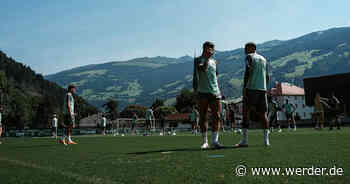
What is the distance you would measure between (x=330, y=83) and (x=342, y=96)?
15.4ft

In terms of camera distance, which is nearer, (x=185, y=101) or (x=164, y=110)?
(x=185, y=101)

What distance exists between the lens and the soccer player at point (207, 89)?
305 inches

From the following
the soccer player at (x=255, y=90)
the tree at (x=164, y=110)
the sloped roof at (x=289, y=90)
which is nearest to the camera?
the soccer player at (x=255, y=90)

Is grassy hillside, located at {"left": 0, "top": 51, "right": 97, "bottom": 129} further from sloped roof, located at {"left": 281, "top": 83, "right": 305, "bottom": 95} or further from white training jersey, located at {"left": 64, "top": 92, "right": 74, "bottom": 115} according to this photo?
sloped roof, located at {"left": 281, "top": 83, "right": 305, "bottom": 95}

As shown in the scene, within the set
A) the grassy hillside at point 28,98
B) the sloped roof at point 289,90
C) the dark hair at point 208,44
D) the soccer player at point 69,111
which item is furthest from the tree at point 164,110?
the dark hair at point 208,44

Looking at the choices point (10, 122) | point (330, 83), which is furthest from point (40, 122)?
point (330, 83)

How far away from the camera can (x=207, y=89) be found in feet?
25.4

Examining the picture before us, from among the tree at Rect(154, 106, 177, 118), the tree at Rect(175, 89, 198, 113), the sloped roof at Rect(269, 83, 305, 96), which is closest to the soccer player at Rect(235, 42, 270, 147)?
the tree at Rect(175, 89, 198, 113)

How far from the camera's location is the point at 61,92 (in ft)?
521

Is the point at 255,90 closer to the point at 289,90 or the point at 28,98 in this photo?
the point at 28,98

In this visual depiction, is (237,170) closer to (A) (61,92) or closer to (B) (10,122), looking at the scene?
(B) (10,122)

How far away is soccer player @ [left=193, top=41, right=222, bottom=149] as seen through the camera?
7.75 meters

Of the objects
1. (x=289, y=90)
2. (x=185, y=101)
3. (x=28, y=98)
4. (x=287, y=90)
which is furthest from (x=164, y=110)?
(x=28, y=98)

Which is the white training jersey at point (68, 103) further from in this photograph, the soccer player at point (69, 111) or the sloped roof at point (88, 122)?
the sloped roof at point (88, 122)
